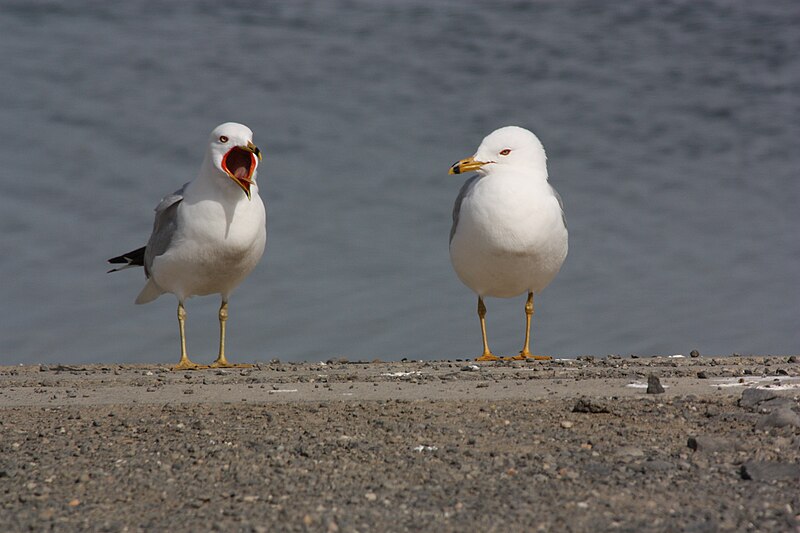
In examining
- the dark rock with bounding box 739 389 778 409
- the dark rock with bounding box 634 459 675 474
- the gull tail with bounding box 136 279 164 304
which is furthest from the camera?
the gull tail with bounding box 136 279 164 304

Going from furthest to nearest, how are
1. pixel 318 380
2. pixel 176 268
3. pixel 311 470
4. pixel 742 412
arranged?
pixel 176 268 → pixel 318 380 → pixel 742 412 → pixel 311 470

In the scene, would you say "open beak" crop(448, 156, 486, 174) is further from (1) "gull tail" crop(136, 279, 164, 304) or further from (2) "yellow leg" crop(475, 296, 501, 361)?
(1) "gull tail" crop(136, 279, 164, 304)

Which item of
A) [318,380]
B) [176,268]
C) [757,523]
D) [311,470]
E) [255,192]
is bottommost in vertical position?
[757,523]

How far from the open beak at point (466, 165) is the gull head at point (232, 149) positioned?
1399 mm

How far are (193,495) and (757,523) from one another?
183 cm

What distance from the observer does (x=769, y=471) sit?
382 cm

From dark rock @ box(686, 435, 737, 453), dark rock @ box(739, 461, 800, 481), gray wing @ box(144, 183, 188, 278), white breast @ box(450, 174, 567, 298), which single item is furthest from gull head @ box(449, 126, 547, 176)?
dark rock @ box(739, 461, 800, 481)

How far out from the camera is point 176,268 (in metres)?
7.96

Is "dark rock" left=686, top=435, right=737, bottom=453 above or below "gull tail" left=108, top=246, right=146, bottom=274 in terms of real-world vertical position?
below

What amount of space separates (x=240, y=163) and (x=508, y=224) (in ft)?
6.67

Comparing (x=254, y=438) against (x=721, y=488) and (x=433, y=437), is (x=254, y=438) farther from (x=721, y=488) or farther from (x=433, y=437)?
(x=721, y=488)

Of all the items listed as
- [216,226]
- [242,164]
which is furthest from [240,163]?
[216,226]

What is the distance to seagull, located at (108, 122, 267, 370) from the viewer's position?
7.79 meters

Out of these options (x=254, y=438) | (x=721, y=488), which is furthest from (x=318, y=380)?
(x=721, y=488)
